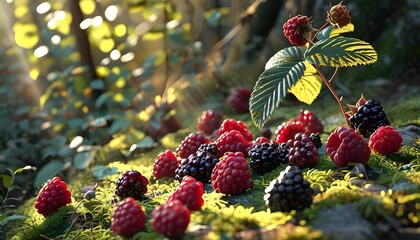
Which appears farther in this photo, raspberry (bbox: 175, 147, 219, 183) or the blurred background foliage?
the blurred background foliage

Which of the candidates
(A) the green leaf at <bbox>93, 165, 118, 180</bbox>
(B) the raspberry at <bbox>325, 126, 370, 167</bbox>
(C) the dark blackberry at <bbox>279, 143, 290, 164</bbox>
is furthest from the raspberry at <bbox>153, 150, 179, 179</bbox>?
(B) the raspberry at <bbox>325, 126, 370, 167</bbox>

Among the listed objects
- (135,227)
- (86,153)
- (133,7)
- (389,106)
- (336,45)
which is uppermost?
(133,7)

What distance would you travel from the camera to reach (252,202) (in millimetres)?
2299

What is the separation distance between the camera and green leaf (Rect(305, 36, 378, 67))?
246 cm

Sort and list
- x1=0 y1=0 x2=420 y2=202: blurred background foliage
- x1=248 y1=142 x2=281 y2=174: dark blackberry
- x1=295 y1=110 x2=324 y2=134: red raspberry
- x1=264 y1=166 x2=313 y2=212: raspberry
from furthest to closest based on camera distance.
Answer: x1=0 y1=0 x2=420 y2=202: blurred background foliage < x1=295 y1=110 x2=324 y2=134: red raspberry < x1=248 y1=142 x2=281 y2=174: dark blackberry < x1=264 y1=166 x2=313 y2=212: raspberry

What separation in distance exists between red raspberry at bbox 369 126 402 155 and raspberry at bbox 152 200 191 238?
3.84 feet

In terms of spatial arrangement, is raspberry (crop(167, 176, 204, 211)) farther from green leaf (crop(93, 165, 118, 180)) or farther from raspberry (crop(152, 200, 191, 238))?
green leaf (crop(93, 165, 118, 180))

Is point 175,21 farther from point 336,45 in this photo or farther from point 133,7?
point 336,45

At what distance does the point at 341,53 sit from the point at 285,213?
0.90m

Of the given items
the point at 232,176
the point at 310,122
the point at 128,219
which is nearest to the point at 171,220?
the point at 128,219

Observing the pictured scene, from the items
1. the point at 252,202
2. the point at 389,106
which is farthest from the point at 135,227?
the point at 389,106

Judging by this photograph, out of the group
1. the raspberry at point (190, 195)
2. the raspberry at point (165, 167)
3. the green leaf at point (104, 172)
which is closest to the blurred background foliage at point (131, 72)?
the green leaf at point (104, 172)

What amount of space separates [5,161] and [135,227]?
2940 millimetres

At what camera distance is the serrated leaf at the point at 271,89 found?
7.76 feet
